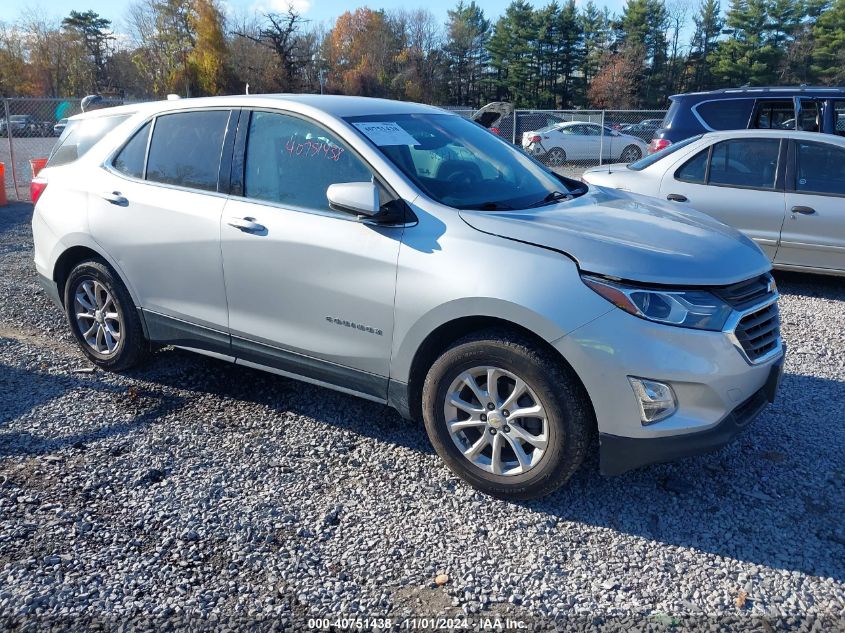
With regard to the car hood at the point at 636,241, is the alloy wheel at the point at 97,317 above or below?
below

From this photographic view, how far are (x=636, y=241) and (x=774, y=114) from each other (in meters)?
7.89

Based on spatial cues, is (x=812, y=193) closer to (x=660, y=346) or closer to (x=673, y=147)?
(x=673, y=147)

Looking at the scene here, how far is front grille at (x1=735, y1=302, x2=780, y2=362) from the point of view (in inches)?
123

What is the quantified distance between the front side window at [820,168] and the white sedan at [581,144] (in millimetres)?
14904

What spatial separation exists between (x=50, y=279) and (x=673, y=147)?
6.01m

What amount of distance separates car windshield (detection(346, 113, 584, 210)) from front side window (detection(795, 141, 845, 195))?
11.5 feet

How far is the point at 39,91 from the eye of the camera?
59.2m

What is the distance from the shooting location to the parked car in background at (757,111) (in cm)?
944

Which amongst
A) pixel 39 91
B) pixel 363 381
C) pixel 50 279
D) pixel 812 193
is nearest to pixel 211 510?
pixel 363 381

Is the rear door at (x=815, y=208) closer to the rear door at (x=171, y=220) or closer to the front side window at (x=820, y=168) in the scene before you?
the front side window at (x=820, y=168)

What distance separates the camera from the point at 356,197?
339 cm

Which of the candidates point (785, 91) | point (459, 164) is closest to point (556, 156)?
point (785, 91)

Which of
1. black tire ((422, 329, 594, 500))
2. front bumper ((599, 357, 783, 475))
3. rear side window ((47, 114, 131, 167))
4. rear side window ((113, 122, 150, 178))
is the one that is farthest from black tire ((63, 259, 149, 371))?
front bumper ((599, 357, 783, 475))

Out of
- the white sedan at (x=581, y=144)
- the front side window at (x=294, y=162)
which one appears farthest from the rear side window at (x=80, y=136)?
the white sedan at (x=581, y=144)
